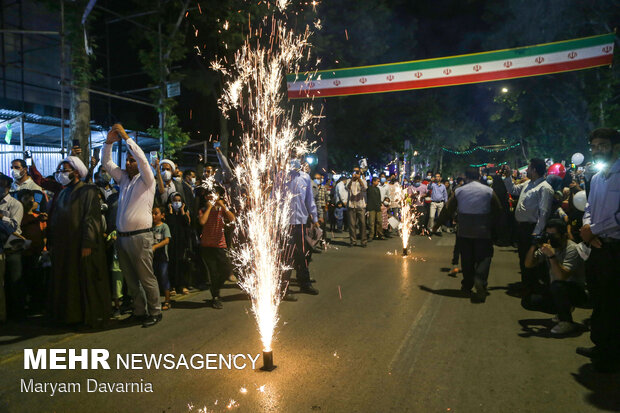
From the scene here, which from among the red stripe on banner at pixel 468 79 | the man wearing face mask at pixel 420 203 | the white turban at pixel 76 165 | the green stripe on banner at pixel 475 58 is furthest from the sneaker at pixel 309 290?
the green stripe on banner at pixel 475 58

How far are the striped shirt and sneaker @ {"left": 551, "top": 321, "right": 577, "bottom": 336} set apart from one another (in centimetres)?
473

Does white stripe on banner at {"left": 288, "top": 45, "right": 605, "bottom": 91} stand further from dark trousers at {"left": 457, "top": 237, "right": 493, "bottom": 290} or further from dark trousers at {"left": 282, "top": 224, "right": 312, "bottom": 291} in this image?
dark trousers at {"left": 282, "top": 224, "right": 312, "bottom": 291}

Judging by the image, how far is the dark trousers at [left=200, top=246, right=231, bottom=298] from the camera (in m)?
6.91

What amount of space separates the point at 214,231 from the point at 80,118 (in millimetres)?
7398

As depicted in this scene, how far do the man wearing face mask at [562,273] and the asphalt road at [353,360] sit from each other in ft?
0.78

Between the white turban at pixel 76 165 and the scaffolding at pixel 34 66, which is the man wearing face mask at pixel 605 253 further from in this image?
the scaffolding at pixel 34 66

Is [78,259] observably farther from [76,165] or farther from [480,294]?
[480,294]

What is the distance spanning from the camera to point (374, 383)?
4031 mm

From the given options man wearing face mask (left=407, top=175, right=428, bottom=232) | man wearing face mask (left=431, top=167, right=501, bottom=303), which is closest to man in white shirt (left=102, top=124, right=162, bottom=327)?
man wearing face mask (left=431, top=167, right=501, bottom=303)

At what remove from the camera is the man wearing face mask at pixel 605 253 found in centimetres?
431

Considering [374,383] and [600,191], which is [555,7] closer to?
[600,191]

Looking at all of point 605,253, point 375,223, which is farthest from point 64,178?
point 375,223

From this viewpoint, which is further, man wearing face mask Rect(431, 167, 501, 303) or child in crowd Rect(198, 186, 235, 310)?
man wearing face mask Rect(431, 167, 501, 303)

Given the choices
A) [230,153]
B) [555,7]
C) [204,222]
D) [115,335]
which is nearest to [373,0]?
[555,7]
